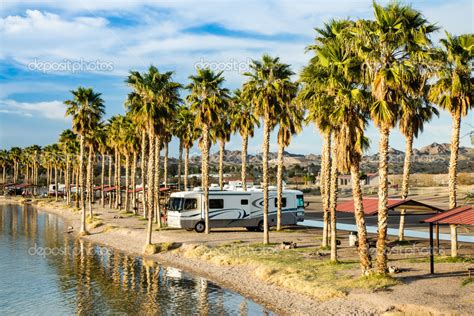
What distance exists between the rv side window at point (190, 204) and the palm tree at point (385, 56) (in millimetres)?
23760

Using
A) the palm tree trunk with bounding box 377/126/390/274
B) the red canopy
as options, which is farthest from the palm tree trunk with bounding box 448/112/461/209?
the palm tree trunk with bounding box 377/126/390/274

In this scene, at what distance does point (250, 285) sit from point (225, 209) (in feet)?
57.8

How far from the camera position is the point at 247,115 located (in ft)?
167

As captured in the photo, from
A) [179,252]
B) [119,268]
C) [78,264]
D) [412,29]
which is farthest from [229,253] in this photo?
[412,29]

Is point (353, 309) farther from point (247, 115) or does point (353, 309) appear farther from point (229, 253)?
point (247, 115)

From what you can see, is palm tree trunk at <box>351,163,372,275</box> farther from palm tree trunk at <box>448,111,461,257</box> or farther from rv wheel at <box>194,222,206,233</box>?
rv wheel at <box>194,222,206,233</box>

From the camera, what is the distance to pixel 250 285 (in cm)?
2755

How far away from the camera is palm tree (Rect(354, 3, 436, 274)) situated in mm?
22531

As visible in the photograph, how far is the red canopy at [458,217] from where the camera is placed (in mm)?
21914

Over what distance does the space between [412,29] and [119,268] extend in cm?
2459

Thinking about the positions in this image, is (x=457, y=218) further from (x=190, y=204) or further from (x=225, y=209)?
(x=190, y=204)

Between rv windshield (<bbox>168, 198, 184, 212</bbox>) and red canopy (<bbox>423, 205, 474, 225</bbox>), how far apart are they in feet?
84.3

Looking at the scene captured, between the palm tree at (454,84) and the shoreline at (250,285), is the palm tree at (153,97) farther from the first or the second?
the palm tree at (454,84)

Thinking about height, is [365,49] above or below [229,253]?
above
